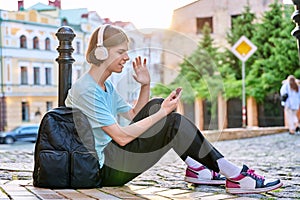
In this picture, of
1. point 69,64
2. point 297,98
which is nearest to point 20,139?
point 297,98

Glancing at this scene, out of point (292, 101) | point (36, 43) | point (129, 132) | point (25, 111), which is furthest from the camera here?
point (36, 43)

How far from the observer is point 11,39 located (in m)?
25.2

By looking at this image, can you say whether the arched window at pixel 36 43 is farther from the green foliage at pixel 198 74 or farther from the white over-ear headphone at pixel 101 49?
the white over-ear headphone at pixel 101 49

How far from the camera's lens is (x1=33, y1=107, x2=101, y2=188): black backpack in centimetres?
289

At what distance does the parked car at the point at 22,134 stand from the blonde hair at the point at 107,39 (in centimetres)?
1913

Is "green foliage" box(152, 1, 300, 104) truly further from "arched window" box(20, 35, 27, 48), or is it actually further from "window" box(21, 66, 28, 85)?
"arched window" box(20, 35, 27, 48)

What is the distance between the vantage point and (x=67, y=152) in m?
2.90

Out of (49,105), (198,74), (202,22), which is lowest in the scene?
(49,105)

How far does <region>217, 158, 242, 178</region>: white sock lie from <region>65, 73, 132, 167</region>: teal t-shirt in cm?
54

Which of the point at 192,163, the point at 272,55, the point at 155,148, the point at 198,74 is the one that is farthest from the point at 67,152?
the point at 272,55

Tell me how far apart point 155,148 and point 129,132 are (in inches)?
7.6

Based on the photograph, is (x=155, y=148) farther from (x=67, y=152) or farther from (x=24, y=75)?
(x=24, y=75)

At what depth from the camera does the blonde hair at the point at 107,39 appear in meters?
2.94

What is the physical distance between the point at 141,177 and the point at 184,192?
0.77 meters
